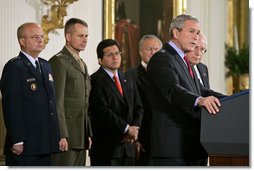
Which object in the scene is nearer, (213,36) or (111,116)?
(111,116)

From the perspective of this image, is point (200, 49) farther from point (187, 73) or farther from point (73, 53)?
point (73, 53)

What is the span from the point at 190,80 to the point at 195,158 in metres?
0.59

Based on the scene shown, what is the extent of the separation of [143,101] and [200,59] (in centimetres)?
72

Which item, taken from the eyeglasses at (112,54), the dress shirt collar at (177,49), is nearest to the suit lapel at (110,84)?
the eyeglasses at (112,54)

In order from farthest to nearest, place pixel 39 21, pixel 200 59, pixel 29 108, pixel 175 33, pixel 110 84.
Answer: pixel 200 59, pixel 110 84, pixel 39 21, pixel 175 33, pixel 29 108

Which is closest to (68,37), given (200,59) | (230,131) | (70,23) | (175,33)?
(70,23)

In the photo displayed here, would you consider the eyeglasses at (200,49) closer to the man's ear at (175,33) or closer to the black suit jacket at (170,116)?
the man's ear at (175,33)

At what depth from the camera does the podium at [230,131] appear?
356 cm

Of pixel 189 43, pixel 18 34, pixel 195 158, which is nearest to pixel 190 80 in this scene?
pixel 189 43

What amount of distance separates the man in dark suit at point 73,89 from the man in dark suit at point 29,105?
0.40 feet

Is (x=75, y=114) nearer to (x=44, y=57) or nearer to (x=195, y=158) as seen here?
(x=44, y=57)

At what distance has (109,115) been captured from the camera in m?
4.73

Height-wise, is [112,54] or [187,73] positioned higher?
[112,54]

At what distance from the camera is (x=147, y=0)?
202 inches
